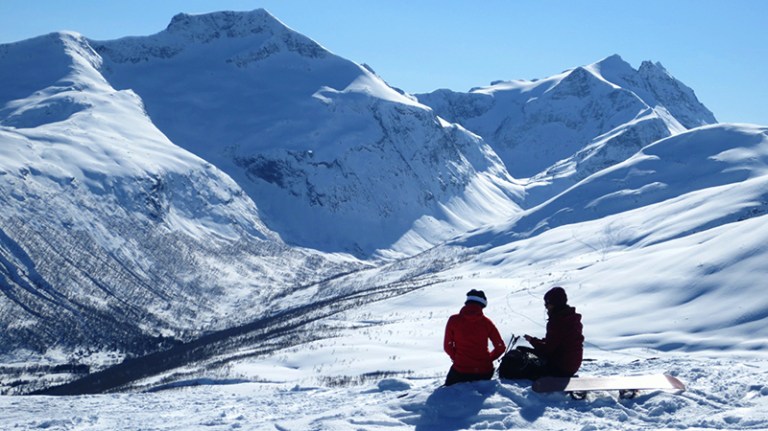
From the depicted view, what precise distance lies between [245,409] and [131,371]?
3704 inches

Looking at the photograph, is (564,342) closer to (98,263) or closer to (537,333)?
(537,333)

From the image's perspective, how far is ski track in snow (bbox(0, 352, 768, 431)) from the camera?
1762 centimetres

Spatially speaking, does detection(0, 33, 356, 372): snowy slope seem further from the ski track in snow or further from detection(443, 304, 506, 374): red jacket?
detection(443, 304, 506, 374): red jacket

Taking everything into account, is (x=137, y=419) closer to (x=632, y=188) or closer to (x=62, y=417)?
(x=62, y=417)

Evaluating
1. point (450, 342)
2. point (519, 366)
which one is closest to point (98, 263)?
point (450, 342)

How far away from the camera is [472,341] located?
66.0ft

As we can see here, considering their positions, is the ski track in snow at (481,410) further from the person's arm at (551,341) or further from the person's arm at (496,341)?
the person's arm at (551,341)

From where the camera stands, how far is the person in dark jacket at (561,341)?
20109 millimetres

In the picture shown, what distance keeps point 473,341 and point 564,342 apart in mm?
2179

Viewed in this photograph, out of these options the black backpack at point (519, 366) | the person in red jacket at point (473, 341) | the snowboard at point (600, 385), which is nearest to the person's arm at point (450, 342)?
the person in red jacket at point (473, 341)

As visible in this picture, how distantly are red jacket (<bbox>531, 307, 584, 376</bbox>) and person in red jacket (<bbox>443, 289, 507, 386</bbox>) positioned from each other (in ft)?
3.87

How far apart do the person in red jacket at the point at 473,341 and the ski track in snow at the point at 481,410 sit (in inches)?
25.0

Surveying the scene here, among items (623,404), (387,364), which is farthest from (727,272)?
(623,404)

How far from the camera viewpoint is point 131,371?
365 ft
